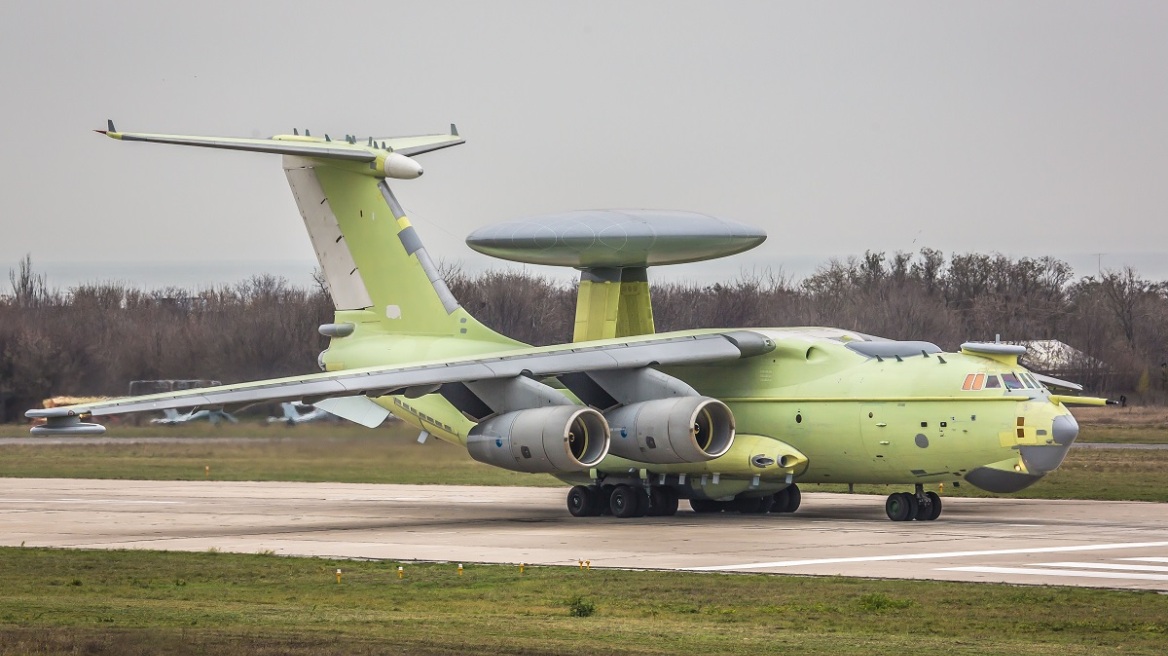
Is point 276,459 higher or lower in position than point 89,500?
higher

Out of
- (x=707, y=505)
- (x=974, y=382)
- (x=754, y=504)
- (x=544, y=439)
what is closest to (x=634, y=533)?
(x=544, y=439)

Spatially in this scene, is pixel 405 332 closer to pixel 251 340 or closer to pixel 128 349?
pixel 251 340

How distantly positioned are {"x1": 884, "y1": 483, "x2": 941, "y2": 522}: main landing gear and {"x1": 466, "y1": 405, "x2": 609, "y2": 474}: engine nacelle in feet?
12.8

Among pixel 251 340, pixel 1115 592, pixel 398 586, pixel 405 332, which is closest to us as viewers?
pixel 1115 592

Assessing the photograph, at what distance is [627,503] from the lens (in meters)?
21.8

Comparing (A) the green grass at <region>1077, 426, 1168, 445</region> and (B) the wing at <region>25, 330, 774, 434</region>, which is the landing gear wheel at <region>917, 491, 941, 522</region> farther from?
(A) the green grass at <region>1077, 426, 1168, 445</region>

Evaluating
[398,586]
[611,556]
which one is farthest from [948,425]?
[398,586]

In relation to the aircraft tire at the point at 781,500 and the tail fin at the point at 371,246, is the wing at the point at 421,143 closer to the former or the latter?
the tail fin at the point at 371,246

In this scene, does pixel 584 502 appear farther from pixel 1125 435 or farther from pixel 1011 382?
pixel 1125 435

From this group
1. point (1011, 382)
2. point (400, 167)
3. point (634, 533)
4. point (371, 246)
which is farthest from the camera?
point (371, 246)

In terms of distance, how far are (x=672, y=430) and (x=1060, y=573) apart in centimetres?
664

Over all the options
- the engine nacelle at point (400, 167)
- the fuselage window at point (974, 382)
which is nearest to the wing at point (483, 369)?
the fuselage window at point (974, 382)

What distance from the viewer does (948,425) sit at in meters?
19.7

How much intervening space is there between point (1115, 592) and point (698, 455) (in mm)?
7840
